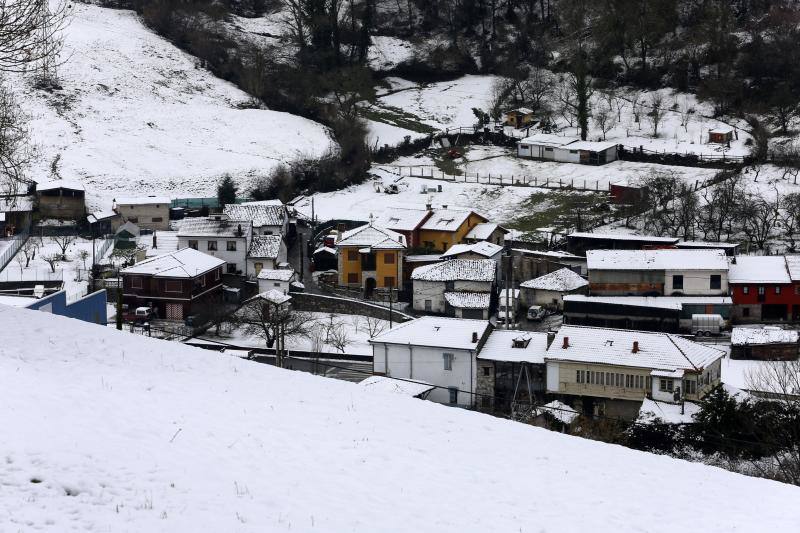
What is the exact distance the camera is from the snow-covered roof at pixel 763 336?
2528 centimetres

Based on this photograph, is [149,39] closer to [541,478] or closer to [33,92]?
[33,92]

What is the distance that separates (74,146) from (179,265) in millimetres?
14582

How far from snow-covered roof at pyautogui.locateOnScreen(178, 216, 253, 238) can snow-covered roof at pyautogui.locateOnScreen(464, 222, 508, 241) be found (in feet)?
23.6

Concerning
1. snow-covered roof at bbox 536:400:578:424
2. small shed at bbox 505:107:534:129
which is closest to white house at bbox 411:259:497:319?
snow-covered roof at bbox 536:400:578:424

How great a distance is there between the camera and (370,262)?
107ft

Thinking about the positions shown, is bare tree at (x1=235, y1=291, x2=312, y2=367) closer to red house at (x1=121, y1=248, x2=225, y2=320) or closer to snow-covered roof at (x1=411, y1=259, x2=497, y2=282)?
red house at (x1=121, y1=248, x2=225, y2=320)

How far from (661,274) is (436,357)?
28.6 ft

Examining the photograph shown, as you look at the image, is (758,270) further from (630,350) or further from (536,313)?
(630,350)

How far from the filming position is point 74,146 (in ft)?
139

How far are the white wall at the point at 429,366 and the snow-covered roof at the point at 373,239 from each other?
8427 millimetres

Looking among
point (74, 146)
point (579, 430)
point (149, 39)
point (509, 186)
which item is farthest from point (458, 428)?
point (149, 39)

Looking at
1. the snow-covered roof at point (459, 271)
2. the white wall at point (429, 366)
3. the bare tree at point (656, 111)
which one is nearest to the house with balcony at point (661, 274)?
the snow-covered roof at point (459, 271)

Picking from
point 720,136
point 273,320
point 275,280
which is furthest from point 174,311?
point 720,136

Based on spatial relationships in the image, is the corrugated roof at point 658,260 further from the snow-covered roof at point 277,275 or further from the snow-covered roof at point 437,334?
the snow-covered roof at point 277,275
